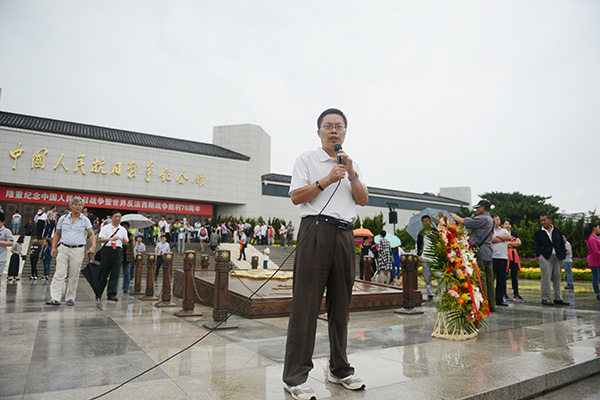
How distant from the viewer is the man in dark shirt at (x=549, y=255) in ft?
22.3

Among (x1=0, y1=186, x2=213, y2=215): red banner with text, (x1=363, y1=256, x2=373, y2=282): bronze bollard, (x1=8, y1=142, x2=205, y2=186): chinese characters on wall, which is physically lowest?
(x1=363, y1=256, x2=373, y2=282): bronze bollard

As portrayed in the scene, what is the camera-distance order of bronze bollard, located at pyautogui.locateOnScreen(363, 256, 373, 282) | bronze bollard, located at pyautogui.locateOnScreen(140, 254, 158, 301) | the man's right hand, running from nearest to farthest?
the man's right hand
bronze bollard, located at pyautogui.locateOnScreen(140, 254, 158, 301)
bronze bollard, located at pyautogui.locateOnScreen(363, 256, 373, 282)

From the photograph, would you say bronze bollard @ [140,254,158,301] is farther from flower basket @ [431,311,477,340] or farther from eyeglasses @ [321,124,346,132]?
eyeglasses @ [321,124,346,132]

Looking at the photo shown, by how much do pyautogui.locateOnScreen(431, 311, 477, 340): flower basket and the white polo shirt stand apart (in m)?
2.29

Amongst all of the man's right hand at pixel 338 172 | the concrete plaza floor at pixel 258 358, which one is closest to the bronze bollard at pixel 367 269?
the concrete plaza floor at pixel 258 358

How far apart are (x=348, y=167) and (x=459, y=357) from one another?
2.02 meters

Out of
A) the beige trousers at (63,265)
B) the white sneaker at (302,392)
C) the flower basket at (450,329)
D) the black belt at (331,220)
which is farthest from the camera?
the beige trousers at (63,265)

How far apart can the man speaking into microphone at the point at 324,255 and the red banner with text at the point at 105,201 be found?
92.0 feet

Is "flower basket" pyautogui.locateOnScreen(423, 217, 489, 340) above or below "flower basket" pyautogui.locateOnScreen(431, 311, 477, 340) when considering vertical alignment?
above

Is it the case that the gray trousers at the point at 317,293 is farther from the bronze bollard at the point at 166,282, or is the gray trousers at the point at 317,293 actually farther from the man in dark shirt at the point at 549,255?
the man in dark shirt at the point at 549,255

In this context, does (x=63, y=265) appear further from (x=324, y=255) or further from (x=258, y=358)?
(x=324, y=255)

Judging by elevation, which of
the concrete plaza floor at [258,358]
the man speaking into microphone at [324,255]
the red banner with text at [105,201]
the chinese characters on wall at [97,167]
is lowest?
the concrete plaza floor at [258,358]

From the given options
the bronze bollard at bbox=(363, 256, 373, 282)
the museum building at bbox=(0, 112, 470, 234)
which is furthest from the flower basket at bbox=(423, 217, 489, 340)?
the museum building at bbox=(0, 112, 470, 234)

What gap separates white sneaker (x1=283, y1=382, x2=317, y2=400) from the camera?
6.76 ft
